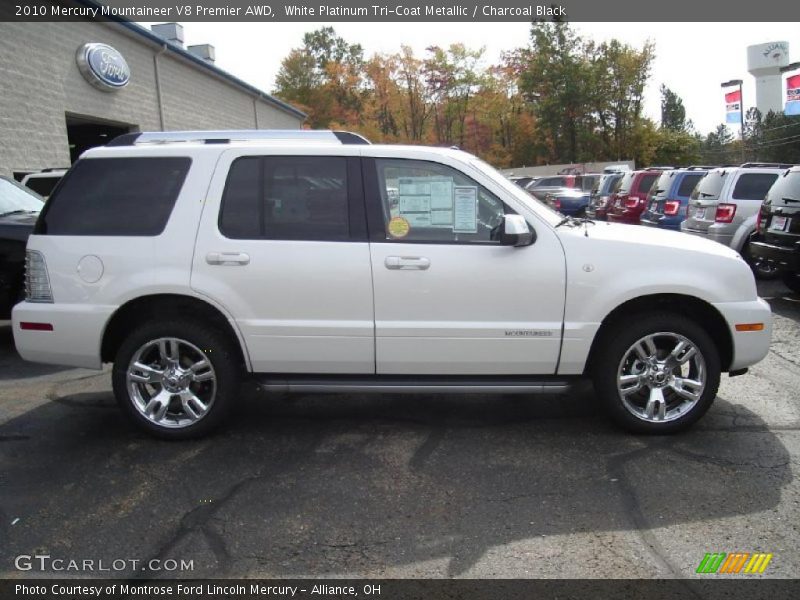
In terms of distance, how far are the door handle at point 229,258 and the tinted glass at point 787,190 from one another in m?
6.90

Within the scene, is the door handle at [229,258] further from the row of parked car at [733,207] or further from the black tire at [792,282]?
the black tire at [792,282]

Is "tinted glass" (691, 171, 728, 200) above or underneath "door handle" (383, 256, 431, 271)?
above

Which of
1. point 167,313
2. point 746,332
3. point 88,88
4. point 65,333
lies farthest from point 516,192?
point 88,88

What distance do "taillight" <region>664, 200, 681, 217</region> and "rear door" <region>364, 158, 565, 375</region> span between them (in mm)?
9490

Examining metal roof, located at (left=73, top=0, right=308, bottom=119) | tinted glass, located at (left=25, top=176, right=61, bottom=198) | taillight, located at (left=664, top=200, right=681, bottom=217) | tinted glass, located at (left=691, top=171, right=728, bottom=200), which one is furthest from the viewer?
metal roof, located at (left=73, top=0, right=308, bottom=119)

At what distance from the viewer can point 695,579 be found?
9.14 feet

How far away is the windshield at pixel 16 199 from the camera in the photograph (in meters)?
7.33

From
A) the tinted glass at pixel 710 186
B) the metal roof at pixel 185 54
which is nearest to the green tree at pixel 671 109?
the metal roof at pixel 185 54

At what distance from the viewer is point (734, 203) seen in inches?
399

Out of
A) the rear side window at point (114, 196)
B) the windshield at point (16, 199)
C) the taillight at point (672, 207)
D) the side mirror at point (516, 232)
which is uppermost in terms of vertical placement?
the windshield at point (16, 199)

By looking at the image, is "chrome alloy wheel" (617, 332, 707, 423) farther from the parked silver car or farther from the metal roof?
the metal roof

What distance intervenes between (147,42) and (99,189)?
16.8 meters

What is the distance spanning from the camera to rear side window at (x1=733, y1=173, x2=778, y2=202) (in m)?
10.2

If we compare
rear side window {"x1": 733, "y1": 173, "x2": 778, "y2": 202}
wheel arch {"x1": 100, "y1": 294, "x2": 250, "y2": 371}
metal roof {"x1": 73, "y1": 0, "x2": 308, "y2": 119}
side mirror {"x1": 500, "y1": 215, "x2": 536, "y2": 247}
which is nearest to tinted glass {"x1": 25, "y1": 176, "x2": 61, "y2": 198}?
metal roof {"x1": 73, "y1": 0, "x2": 308, "y2": 119}
